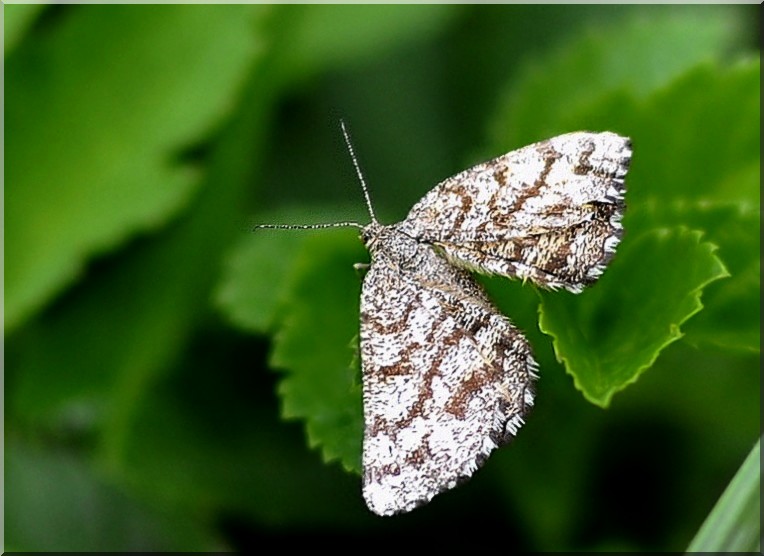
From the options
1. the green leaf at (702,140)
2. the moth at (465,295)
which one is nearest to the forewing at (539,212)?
the moth at (465,295)

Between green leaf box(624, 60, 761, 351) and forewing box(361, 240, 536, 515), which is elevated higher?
green leaf box(624, 60, 761, 351)

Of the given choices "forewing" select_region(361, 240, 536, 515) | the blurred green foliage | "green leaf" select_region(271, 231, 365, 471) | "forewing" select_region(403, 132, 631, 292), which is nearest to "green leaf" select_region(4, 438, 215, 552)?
the blurred green foliage

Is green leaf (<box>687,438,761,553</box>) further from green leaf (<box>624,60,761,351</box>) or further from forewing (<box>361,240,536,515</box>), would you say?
green leaf (<box>624,60,761,351</box>)

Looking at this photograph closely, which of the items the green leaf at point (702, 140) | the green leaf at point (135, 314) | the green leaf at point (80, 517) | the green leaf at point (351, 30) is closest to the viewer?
the green leaf at point (702, 140)

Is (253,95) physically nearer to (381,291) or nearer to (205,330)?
(205,330)

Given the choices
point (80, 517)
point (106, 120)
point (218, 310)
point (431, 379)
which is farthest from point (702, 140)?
point (80, 517)

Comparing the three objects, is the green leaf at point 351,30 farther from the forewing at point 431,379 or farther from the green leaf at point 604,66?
the forewing at point 431,379

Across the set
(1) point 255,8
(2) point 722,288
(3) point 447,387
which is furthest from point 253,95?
(2) point 722,288

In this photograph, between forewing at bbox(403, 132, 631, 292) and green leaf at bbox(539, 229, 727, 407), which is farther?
forewing at bbox(403, 132, 631, 292)
